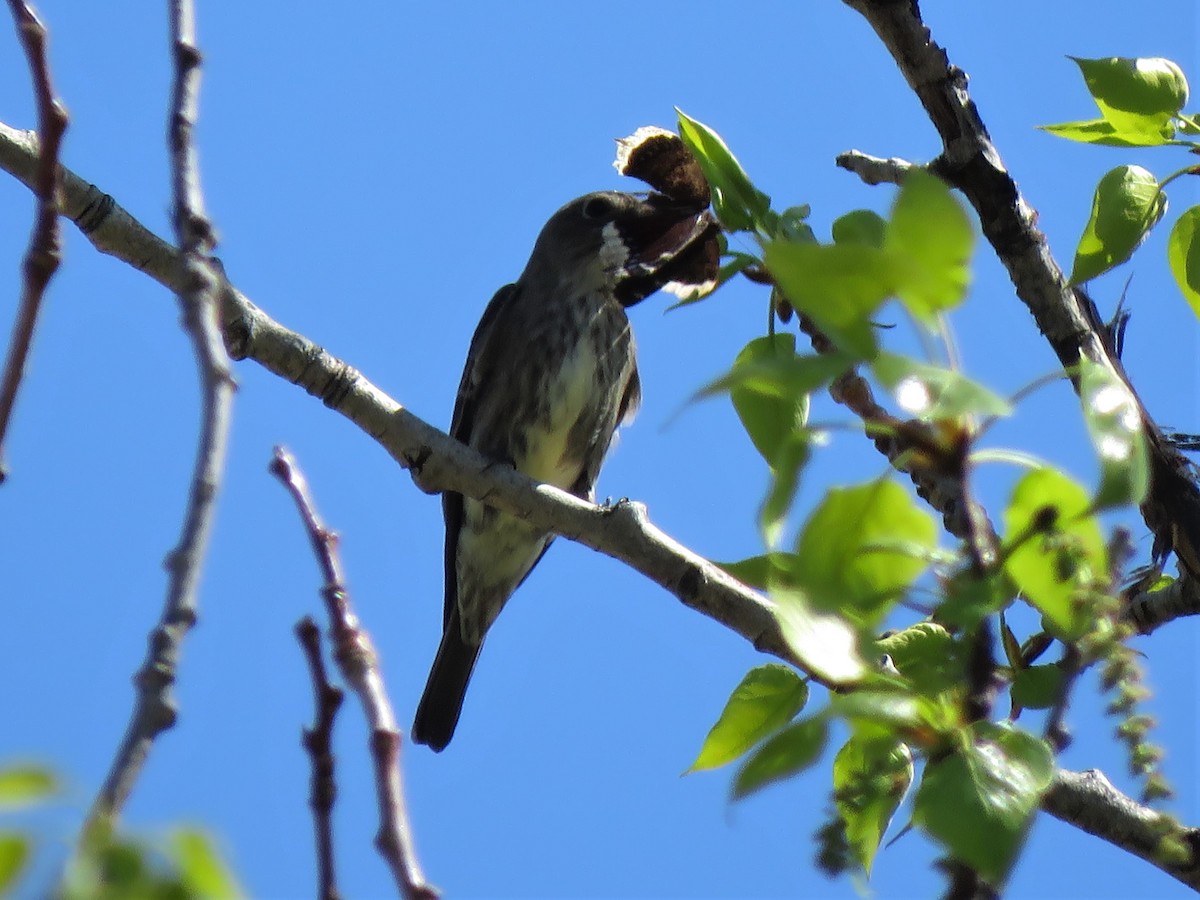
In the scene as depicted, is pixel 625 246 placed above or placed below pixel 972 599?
above

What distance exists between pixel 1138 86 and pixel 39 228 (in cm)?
201

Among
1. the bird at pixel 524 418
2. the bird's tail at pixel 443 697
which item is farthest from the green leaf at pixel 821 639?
the bird's tail at pixel 443 697

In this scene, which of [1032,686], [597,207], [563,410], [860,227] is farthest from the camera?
[597,207]

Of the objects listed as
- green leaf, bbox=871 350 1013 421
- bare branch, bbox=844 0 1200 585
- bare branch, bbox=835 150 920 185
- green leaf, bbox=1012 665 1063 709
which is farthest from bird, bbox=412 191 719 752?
green leaf, bbox=871 350 1013 421

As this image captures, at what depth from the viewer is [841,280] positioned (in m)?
1.30

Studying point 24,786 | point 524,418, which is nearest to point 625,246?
point 524,418

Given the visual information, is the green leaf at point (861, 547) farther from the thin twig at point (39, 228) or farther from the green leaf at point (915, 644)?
the thin twig at point (39, 228)

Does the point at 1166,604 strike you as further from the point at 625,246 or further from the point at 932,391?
the point at 932,391

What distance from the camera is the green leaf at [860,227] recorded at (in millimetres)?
1950

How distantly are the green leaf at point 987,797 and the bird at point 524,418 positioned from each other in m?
4.51

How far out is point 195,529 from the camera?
1192 mm

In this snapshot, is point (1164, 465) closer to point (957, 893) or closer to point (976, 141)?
point (976, 141)

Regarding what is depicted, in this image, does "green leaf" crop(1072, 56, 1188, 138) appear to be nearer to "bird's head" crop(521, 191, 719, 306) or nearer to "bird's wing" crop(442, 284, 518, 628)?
"bird's head" crop(521, 191, 719, 306)

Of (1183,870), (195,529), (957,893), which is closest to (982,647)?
(957,893)
